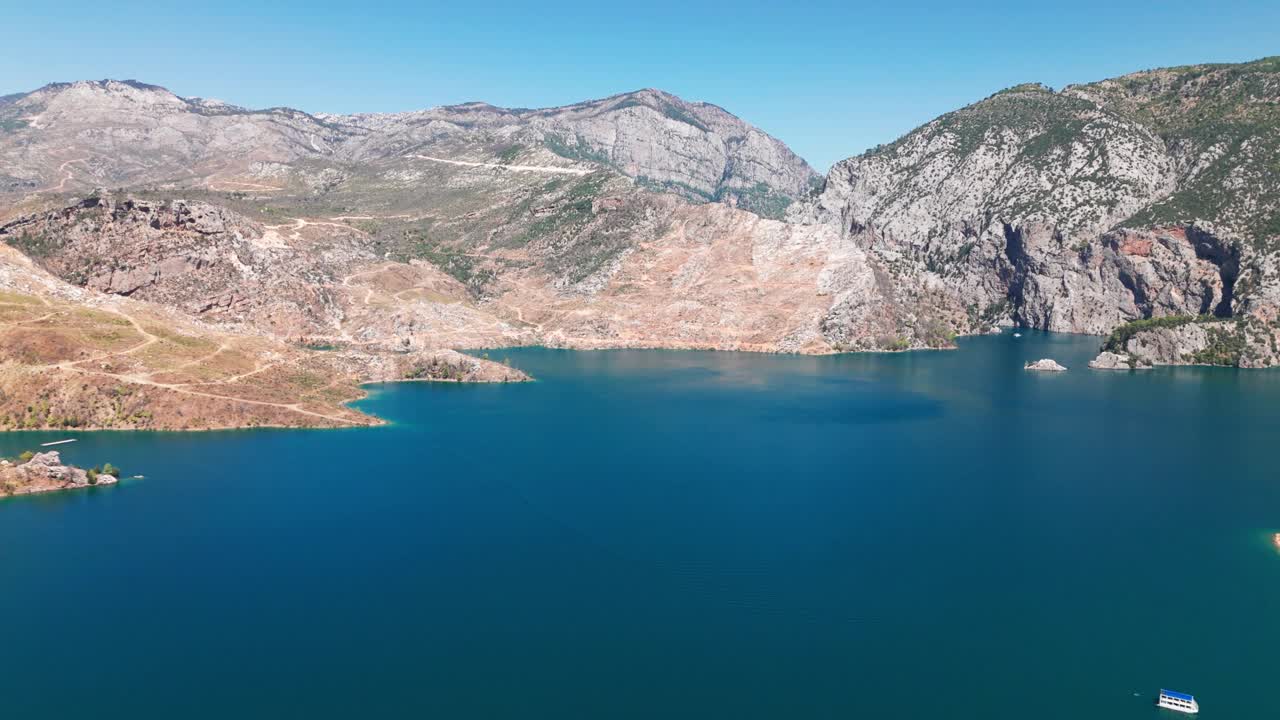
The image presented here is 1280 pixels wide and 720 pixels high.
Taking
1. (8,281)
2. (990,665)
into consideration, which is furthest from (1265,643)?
(8,281)

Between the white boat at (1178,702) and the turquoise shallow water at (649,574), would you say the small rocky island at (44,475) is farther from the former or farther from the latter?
the white boat at (1178,702)

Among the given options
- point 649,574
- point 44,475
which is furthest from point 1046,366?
point 44,475

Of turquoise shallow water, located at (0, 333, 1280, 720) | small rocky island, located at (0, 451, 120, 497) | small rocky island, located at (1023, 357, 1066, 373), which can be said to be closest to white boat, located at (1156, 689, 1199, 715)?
turquoise shallow water, located at (0, 333, 1280, 720)

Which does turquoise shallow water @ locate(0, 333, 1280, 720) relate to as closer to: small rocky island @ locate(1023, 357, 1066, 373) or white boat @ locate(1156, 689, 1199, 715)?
white boat @ locate(1156, 689, 1199, 715)

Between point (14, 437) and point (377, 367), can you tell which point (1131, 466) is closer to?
point (377, 367)

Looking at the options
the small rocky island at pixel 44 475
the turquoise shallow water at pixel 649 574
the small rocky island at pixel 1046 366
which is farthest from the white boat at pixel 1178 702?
the small rocky island at pixel 1046 366

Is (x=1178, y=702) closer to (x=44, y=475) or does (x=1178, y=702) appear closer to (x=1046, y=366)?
(x=44, y=475)
